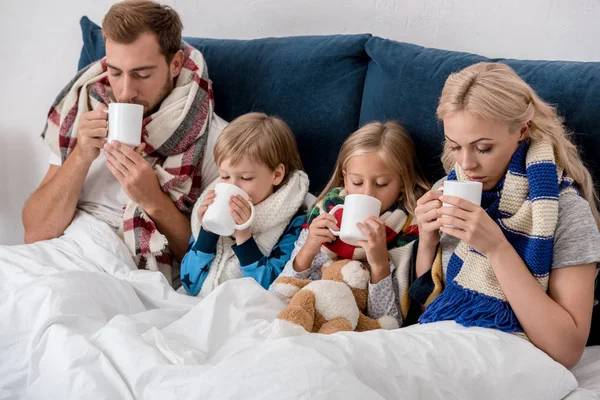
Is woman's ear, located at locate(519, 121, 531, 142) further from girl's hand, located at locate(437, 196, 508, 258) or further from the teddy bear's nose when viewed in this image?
the teddy bear's nose

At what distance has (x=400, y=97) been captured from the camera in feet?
6.70

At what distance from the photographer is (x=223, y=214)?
1868mm

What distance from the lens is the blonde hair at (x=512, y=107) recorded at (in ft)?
5.16

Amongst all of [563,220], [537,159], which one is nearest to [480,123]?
[537,159]

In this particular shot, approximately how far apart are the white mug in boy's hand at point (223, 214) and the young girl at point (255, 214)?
63mm

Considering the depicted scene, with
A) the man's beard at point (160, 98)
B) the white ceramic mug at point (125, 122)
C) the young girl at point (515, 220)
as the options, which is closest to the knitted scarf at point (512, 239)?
the young girl at point (515, 220)

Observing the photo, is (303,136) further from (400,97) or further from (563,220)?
(563,220)

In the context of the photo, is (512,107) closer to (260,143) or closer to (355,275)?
(355,275)

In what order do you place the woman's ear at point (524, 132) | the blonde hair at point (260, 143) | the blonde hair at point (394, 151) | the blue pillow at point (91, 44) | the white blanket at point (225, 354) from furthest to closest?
1. the blue pillow at point (91, 44)
2. the blonde hair at point (260, 143)
3. the blonde hair at point (394, 151)
4. the woman's ear at point (524, 132)
5. the white blanket at point (225, 354)

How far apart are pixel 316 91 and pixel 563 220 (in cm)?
88

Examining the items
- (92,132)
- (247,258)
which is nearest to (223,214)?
(247,258)

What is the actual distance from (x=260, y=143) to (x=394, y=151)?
0.36m

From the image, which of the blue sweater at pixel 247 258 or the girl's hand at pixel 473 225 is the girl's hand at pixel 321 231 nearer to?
the blue sweater at pixel 247 258

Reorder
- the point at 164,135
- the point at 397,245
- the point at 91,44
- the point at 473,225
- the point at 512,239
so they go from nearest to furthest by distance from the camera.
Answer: the point at 473,225 → the point at 512,239 → the point at 397,245 → the point at 164,135 → the point at 91,44
